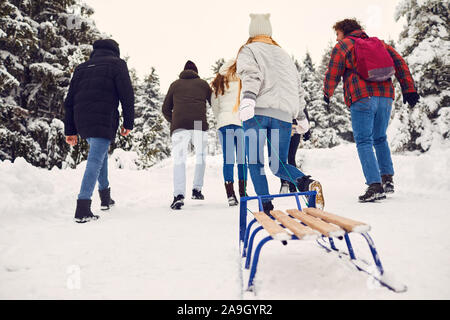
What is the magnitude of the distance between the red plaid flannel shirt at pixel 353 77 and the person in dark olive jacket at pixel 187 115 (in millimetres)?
2166

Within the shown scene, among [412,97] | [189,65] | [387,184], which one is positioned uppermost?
[189,65]

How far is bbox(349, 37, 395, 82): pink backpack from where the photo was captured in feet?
14.3

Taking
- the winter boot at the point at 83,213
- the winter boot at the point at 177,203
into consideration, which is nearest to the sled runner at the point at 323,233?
the winter boot at the point at 83,213

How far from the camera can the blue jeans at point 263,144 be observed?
3.29 metres

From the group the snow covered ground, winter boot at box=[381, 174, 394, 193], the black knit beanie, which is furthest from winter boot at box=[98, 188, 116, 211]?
winter boot at box=[381, 174, 394, 193]

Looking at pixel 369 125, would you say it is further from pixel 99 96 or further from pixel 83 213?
pixel 83 213

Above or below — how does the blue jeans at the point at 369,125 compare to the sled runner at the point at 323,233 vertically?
above

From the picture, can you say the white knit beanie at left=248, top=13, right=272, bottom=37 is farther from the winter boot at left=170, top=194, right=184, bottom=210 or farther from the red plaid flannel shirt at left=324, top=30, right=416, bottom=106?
the winter boot at left=170, top=194, right=184, bottom=210

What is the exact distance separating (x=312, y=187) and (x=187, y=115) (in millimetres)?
3129

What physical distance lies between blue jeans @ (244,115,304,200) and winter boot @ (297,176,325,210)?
28 centimetres

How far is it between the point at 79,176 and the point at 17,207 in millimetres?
2893

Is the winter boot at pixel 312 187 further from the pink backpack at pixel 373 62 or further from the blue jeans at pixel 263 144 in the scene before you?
the pink backpack at pixel 373 62

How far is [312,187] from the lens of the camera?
2.80 m

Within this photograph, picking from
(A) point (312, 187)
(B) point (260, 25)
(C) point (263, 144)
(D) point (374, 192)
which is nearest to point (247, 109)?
(C) point (263, 144)
